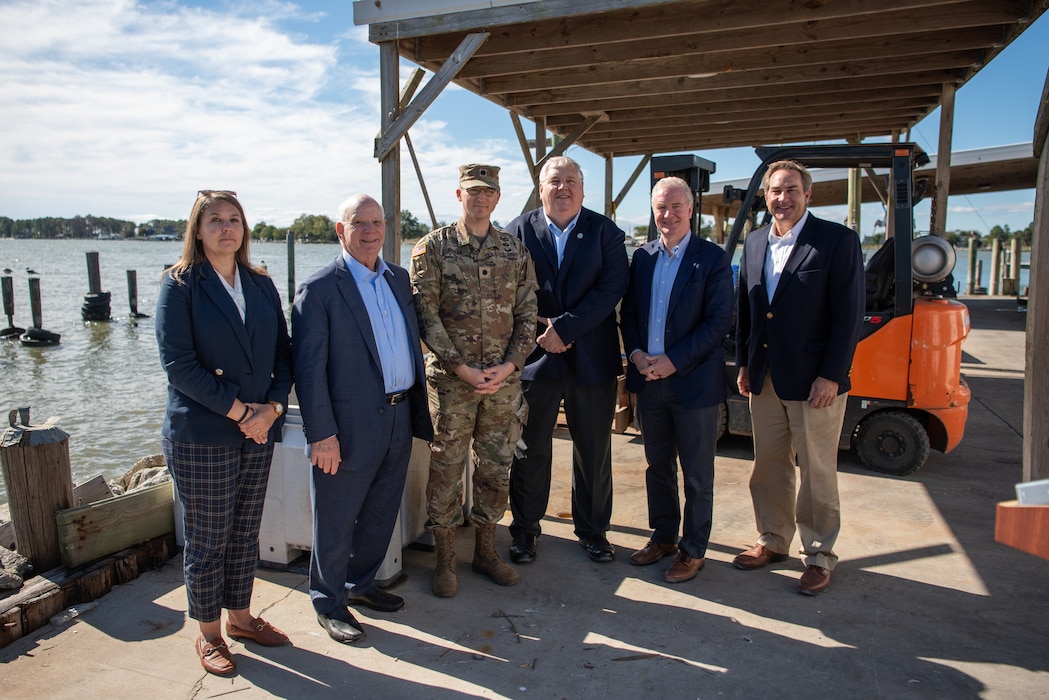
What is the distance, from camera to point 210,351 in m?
2.52

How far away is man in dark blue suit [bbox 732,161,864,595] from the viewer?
3275mm

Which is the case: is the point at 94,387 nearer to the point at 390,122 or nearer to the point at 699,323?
the point at 390,122

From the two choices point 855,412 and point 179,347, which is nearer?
point 179,347

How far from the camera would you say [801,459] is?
3.45 metres

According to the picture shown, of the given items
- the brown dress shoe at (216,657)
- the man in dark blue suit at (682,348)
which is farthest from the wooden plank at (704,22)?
the brown dress shoe at (216,657)

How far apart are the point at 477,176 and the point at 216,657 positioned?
7.12 feet

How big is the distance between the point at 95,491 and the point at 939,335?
5.65m

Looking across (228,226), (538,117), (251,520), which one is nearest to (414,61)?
(538,117)

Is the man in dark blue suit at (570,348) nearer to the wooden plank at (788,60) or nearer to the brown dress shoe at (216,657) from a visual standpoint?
the brown dress shoe at (216,657)

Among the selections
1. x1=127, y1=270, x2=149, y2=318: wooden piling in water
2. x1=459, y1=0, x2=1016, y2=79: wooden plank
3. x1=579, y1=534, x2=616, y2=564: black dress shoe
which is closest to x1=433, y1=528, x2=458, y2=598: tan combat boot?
x1=579, y1=534, x2=616, y2=564: black dress shoe

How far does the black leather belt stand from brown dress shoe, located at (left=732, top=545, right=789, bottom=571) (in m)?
1.90

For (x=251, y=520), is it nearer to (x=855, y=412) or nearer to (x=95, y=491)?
(x=95, y=491)

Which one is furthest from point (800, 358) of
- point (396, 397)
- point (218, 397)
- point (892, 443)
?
point (218, 397)

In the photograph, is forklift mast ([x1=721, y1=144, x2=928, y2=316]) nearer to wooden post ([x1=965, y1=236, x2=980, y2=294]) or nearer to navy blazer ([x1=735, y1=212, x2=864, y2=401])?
navy blazer ([x1=735, y1=212, x2=864, y2=401])
